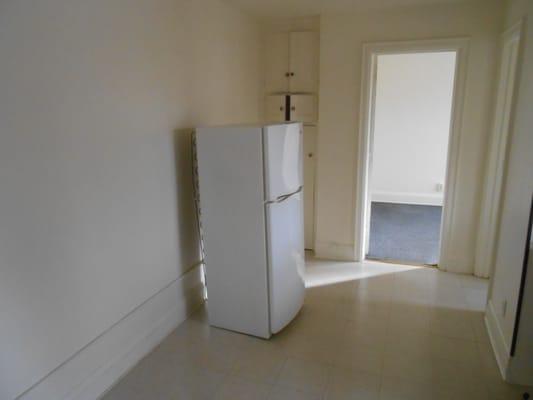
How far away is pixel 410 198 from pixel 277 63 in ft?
11.0

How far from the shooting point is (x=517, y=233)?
2.21 metres

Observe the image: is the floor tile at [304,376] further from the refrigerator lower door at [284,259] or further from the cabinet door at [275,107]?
the cabinet door at [275,107]

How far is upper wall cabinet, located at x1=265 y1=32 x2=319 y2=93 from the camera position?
3.82 metres

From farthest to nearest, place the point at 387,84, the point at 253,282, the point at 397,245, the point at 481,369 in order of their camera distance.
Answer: the point at 387,84, the point at 397,245, the point at 253,282, the point at 481,369

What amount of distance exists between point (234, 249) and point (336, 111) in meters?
1.89

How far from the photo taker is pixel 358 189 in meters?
3.85

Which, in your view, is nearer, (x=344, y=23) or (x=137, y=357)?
(x=137, y=357)

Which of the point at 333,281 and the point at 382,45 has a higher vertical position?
the point at 382,45

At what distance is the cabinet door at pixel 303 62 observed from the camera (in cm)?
380

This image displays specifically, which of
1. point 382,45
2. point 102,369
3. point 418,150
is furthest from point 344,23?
point 102,369

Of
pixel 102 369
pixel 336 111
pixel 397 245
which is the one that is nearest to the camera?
pixel 102 369

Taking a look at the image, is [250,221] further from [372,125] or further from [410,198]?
[410,198]

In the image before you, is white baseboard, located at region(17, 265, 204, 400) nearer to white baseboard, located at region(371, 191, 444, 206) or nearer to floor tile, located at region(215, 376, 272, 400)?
floor tile, located at region(215, 376, 272, 400)

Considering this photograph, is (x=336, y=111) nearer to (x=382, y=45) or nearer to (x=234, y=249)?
(x=382, y=45)
